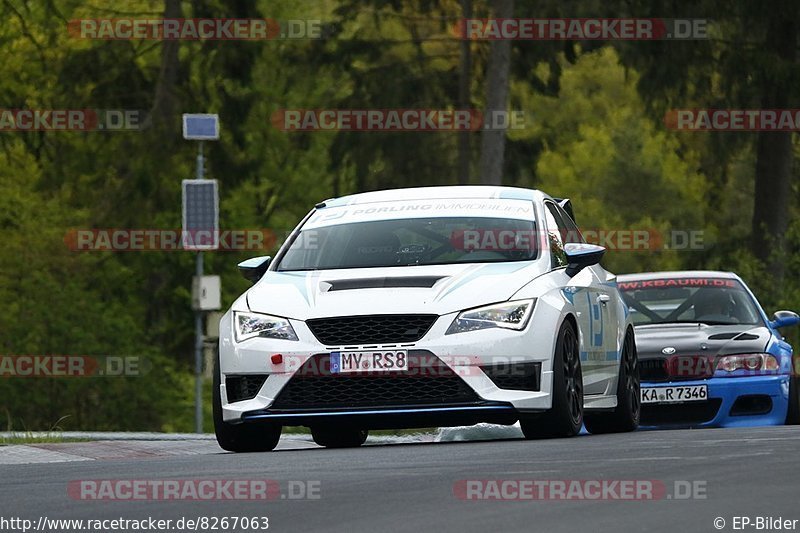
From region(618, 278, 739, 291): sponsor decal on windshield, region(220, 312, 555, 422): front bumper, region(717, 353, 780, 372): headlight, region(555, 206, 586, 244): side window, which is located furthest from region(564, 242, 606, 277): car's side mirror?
region(618, 278, 739, 291): sponsor decal on windshield

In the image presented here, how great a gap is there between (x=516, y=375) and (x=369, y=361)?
92 centimetres

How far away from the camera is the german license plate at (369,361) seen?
40.3 ft

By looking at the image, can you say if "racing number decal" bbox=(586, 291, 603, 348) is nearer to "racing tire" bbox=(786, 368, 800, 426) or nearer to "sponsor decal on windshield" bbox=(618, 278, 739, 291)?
"racing tire" bbox=(786, 368, 800, 426)

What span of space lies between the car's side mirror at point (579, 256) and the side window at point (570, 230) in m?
1.01

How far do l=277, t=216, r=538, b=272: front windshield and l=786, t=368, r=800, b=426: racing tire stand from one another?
460cm

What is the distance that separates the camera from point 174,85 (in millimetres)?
45406

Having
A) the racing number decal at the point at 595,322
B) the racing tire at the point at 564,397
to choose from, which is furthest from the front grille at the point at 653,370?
the racing tire at the point at 564,397

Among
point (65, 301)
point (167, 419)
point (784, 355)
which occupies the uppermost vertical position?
point (784, 355)

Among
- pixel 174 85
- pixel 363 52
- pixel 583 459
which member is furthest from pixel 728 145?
pixel 583 459

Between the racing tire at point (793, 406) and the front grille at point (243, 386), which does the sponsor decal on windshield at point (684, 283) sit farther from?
the front grille at point (243, 386)

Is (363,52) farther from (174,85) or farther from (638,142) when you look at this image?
(638,142)

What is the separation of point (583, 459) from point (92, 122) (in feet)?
122

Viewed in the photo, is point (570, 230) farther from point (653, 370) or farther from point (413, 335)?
point (413, 335)

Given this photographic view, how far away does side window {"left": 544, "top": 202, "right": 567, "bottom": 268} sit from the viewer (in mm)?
13703
